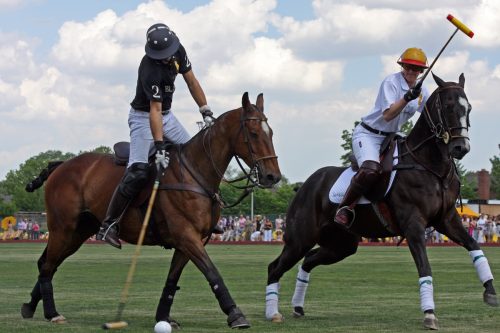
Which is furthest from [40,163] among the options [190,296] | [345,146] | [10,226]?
[190,296]

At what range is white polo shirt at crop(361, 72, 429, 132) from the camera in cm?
1198

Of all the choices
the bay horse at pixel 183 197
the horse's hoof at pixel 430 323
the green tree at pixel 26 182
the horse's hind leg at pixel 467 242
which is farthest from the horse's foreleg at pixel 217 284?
the green tree at pixel 26 182

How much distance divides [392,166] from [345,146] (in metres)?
81.9

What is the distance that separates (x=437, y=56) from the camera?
39.2 feet

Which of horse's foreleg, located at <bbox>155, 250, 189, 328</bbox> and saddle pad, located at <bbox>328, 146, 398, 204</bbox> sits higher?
saddle pad, located at <bbox>328, 146, 398, 204</bbox>

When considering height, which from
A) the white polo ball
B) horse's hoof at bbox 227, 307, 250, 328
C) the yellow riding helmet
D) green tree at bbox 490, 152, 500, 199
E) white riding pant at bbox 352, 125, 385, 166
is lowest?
the white polo ball

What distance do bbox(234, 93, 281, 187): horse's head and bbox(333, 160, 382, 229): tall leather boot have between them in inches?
51.7

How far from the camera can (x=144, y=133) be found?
1198 centimetres

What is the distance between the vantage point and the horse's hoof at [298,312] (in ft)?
42.0

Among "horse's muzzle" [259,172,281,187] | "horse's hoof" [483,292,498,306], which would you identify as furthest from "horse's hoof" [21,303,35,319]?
"horse's hoof" [483,292,498,306]

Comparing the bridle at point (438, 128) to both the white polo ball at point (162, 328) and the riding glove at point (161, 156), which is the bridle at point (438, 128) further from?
the white polo ball at point (162, 328)

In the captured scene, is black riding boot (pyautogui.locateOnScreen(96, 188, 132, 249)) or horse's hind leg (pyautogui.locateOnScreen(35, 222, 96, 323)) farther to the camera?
horse's hind leg (pyautogui.locateOnScreen(35, 222, 96, 323))

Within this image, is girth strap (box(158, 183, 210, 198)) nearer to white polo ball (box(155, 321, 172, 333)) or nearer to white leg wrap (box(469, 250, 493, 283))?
white polo ball (box(155, 321, 172, 333))

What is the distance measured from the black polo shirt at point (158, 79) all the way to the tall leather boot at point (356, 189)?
2456mm
